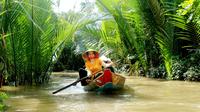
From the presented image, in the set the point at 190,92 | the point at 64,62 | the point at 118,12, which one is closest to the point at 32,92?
the point at 190,92

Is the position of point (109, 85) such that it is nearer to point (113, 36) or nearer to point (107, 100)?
point (107, 100)

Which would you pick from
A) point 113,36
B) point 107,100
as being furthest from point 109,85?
→ point 113,36

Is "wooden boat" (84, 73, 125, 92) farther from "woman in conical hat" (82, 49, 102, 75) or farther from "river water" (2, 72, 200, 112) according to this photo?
"woman in conical hat" (82, 49, 102, 75)

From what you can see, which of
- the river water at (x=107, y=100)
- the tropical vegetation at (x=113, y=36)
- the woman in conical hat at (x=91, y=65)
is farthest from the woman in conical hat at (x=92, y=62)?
the tropical vegetation at (x=113, y=36)

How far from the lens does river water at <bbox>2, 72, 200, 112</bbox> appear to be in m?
7.54

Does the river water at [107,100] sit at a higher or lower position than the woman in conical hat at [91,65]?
lower

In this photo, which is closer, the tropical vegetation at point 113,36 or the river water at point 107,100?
the river water at point 107,100

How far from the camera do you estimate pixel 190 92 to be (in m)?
9.98

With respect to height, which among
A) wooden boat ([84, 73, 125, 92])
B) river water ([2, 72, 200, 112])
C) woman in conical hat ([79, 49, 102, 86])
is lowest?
river water ([2, 72, 200, 112])

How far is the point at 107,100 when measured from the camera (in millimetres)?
8859

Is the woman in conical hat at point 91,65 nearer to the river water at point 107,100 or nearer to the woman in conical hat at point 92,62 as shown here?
the woman in conical hat at point 92,62

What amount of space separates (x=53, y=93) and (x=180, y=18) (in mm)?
5562

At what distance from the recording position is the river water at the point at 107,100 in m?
7.54


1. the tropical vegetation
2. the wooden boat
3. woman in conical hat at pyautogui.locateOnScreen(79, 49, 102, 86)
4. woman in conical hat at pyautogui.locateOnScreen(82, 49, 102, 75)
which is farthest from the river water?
the tropical vegetation
